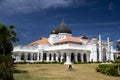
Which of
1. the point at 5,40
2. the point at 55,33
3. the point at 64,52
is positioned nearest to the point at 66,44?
the point at 64,52

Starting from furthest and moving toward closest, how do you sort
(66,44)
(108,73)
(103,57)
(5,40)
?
(103,57)
(66,44)
(5,40)
(108,73)

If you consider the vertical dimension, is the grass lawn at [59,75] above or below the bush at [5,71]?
below

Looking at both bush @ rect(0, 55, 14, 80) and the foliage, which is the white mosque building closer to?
the foliage

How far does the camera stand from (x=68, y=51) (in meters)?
67.0

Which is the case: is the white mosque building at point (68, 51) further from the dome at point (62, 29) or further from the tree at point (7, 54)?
the tree at point (7, 54)

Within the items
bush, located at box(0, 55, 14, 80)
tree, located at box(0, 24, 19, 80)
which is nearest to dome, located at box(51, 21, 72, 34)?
tree, located at box(0, 24, 19, 80)

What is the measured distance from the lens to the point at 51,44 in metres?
79.8

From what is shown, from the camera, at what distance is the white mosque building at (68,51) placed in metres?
68.8

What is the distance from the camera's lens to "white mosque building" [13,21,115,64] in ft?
226

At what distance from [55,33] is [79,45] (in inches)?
590

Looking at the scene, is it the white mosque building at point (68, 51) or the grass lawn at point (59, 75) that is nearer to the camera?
the grass lawn at point (59, 75)

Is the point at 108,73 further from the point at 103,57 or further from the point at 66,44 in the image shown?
the point at 103,57

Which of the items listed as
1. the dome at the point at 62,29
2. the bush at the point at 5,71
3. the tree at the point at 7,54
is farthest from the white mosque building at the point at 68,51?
the bush at the point at 5,71

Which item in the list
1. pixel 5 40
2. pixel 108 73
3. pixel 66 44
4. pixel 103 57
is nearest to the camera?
pixel 108 73
